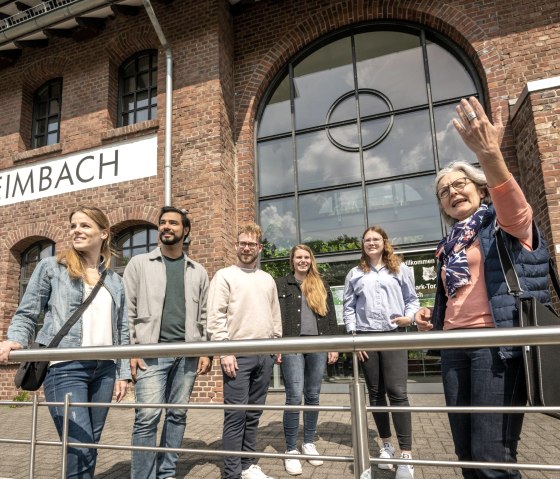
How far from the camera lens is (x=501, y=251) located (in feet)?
5.54

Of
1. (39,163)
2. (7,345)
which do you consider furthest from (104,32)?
(7,345)

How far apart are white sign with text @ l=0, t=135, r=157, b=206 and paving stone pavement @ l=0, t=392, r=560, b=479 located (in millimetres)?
4155

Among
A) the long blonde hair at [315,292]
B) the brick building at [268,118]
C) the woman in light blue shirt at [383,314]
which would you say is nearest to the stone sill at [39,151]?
the brick building at [268,118]

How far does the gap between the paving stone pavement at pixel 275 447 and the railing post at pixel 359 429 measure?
187 cm

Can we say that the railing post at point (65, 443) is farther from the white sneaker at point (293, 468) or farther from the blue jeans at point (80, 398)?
the white sneaker at point (293, 468)

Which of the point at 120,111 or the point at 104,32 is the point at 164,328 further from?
the point at 104,32

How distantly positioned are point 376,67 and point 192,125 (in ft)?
11.0

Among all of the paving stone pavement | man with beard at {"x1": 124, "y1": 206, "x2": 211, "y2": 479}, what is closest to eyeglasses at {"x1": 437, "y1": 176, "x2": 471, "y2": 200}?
man with beard at {"x1": 124, "y1": 206, "x2": 211, "y2": 479}

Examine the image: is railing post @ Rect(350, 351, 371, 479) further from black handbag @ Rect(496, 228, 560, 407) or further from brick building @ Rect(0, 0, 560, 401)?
brick building @ Rect(0, 0, 560, 401)

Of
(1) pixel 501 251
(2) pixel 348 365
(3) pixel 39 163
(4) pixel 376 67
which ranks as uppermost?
(4) pixel 376 67

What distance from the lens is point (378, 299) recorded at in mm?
3596

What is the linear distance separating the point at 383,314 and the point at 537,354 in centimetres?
205

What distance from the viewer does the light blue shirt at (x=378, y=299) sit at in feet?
11.7

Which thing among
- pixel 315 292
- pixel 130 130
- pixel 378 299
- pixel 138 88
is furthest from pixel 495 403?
pixel 138 88
